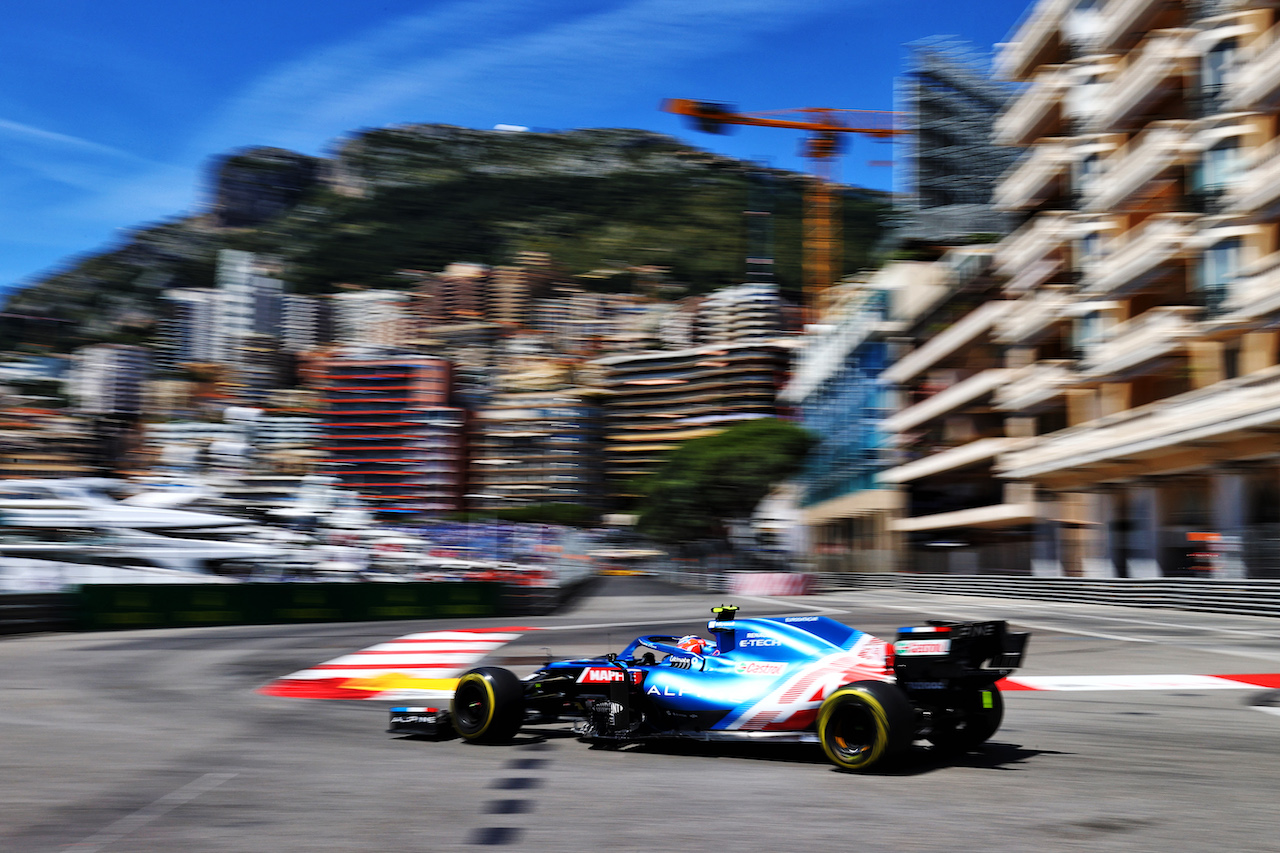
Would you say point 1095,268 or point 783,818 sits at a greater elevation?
point 1095,268

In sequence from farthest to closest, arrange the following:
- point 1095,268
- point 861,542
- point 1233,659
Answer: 1. point 861,542
2. point 1095,268
3. point 1233,659

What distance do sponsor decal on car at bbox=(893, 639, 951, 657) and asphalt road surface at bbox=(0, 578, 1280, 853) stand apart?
0.72m

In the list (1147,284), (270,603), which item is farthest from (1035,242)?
(270,603)

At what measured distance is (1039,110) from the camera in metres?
44.2

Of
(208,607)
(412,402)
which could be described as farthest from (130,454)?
(208,607)

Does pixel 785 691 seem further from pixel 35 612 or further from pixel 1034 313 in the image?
pixel 1034 313

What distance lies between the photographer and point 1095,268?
3853 cm

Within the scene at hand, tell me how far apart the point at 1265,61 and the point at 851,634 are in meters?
26.7

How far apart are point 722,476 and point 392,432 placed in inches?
4584

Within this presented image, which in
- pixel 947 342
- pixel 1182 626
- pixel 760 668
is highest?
pixel 947 342

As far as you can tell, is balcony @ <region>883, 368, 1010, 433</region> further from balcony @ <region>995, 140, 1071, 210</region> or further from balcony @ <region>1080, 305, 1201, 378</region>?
balcony @ <region>1080, 305, 1201, 378</region>

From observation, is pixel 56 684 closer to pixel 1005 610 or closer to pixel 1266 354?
pixel 1005 610

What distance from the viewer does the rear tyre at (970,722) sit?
298 inches

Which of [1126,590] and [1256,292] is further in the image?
[1126,590]
